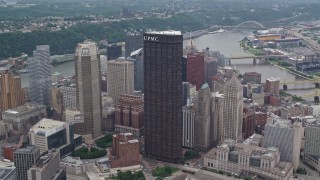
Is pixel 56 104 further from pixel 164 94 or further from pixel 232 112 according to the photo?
pixel 232 112

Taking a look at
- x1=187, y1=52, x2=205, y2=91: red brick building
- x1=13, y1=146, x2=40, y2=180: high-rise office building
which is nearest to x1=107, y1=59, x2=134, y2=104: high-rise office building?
x1=187, y1=52, x2=205, y2=91: red brick building

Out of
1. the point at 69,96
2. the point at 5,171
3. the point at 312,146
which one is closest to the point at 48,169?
the point at 5,171

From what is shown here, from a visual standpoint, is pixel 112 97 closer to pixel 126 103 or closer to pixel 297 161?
pixel 126 103

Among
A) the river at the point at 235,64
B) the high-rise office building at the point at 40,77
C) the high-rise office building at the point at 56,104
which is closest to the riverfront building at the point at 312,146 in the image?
the river at the point at 235,64

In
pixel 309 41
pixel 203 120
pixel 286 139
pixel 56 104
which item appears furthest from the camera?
pixel 309 41

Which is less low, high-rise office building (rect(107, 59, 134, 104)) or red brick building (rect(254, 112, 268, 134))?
high-rise office building (rect(107, 59, 134, 104))

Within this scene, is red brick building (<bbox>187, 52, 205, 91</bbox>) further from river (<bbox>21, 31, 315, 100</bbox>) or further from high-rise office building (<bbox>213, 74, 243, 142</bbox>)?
high-rise office building (<bbox>213, 74, 243, 142</bbox>)
